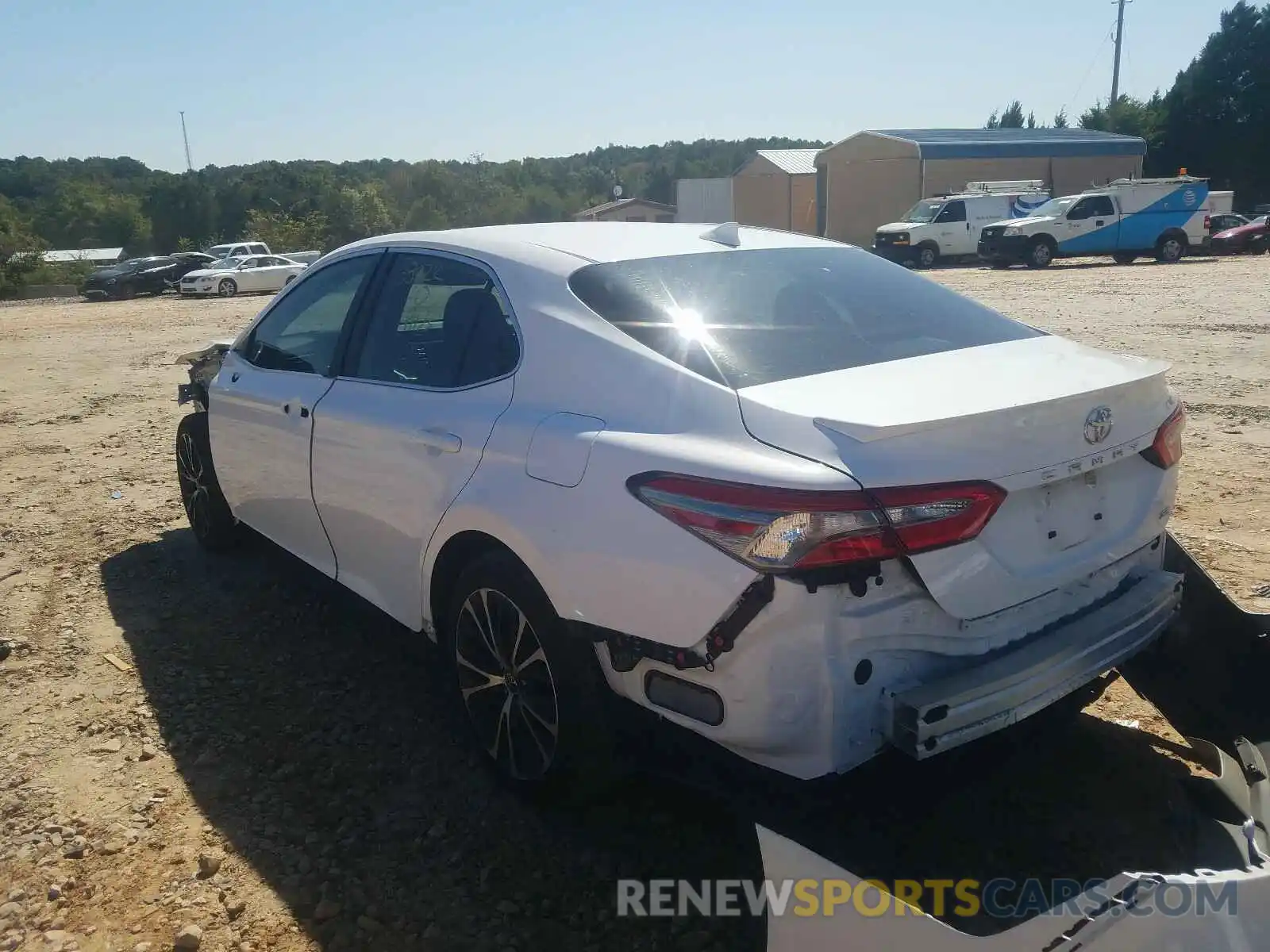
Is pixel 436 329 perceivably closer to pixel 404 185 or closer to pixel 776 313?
pixel 776 313

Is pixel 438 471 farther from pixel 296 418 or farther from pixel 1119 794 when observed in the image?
pixel 1119 794

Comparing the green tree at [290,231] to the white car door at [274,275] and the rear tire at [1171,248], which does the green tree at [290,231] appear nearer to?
the white car door at [274,275]

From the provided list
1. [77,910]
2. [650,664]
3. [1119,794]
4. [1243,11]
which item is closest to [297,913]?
[77,910]

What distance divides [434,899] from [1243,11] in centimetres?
6907

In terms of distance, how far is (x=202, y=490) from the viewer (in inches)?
217

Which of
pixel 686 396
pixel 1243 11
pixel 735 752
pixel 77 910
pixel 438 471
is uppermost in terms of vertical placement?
pixel 1243 11

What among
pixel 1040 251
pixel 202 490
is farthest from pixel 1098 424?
pixel 1040 251

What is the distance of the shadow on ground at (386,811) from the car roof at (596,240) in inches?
63.5

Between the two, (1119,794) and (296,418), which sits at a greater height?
(296,418)

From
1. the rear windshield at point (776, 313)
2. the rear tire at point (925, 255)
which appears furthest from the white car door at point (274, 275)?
the rear windshield at point (776, 313)

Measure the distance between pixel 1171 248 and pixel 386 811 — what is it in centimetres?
3066

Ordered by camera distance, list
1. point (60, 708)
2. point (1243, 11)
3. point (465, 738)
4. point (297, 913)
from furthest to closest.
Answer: point (1243, 11), point (60, 708), point (465, 738), point (297, 913)

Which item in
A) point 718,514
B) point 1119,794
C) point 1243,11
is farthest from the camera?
point 1243,11

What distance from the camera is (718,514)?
7.58ft
